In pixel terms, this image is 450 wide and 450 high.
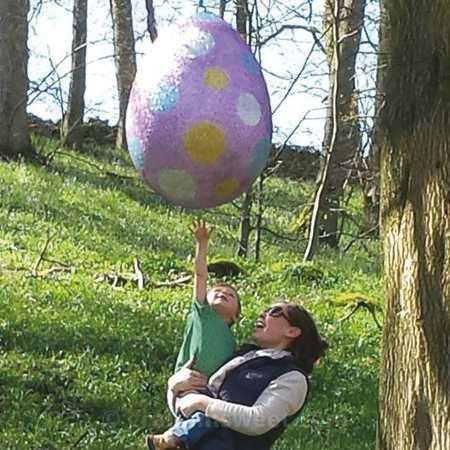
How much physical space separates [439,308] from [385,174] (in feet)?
2.15

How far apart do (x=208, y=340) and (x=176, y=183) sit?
92 cm

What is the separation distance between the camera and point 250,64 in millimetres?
5875

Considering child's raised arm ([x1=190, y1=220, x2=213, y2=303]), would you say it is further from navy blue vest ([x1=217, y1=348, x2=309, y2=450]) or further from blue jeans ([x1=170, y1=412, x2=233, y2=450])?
blue jeans ([x1=170, y1=412, x2=233, y2=450])

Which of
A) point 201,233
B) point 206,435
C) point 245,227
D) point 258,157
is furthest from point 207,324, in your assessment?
point 245,227

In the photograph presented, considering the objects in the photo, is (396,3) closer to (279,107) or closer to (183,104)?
(183,104)

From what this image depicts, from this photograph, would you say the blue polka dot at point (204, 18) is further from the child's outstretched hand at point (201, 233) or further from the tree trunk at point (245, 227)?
the tree trunk at point (245, 227)

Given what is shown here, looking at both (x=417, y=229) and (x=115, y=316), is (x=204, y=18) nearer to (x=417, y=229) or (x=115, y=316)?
(x=417, y=229)

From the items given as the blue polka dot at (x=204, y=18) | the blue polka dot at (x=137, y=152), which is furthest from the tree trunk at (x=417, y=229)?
the blue polka dot at (x=137, y=152)

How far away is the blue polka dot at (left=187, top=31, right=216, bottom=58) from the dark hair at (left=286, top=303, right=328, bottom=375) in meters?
1.51

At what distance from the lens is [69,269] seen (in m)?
11.6

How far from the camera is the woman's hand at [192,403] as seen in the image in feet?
15.0

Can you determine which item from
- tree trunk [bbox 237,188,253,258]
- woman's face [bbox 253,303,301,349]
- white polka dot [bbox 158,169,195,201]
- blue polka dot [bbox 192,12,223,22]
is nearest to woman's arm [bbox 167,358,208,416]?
woman's face [bbox 253,303,301,349]

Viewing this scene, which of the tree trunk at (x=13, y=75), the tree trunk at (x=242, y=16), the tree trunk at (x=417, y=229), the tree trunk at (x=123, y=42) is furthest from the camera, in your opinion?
the tree trunk at (x=123, y=42)

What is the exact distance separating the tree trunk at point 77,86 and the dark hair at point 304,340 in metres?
15.9
